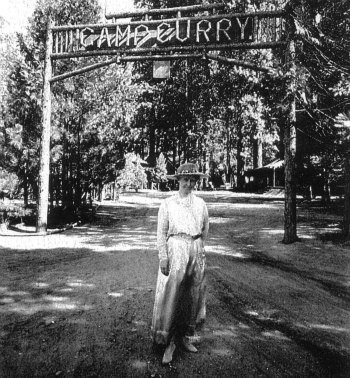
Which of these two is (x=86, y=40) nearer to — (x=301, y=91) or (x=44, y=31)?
(x=44, y=31)

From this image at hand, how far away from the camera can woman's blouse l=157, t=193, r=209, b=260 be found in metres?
3.85

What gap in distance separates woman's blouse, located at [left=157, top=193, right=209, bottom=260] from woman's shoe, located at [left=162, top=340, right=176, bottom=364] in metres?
0.91

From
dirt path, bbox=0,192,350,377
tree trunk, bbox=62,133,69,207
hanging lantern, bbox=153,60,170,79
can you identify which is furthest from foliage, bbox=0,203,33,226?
hanging lantern, bbox=153,60,170,79

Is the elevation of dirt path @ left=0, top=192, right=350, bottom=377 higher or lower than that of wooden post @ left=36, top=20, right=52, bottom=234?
lower

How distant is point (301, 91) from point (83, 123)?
8196 mm

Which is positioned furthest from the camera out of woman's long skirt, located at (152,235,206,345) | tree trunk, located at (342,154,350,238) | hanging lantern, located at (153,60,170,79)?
tree trunk, located at (342,154,350,238)

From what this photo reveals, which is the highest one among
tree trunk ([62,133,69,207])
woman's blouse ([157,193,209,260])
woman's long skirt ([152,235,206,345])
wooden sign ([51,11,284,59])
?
wooden sign ([51,11,284,59])

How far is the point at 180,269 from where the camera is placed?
3764 millimetres

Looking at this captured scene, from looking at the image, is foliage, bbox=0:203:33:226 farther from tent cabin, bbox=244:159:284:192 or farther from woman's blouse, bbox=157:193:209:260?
tent cabin, bbox=244:159:284:192

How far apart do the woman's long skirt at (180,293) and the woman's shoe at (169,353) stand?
0.23 ft

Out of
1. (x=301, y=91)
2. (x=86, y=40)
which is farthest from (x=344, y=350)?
(x=86, y=40)

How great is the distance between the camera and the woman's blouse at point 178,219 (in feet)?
12.6

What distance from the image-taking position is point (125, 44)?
1086cm

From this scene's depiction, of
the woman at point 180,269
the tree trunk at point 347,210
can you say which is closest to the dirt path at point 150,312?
the woman at point 180,269
